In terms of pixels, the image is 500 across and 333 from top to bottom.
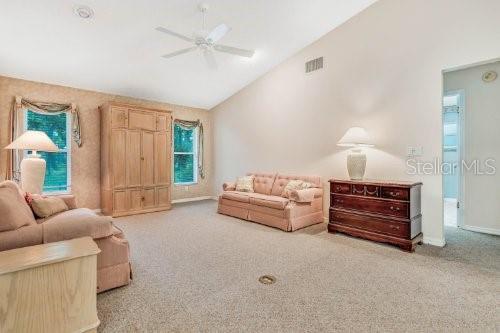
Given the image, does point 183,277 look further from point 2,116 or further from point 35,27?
point 2,116

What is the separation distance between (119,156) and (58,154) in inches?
47.1

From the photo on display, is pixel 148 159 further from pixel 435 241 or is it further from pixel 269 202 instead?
pixel 435 241

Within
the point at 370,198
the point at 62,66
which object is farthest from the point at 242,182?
the point at 62,66

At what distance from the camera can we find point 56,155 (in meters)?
5.10

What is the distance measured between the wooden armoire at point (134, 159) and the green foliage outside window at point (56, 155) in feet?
2.19

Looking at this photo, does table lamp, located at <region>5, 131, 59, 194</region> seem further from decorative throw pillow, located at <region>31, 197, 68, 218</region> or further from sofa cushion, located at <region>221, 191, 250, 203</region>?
sofa cushion, located at <region>221, 191, 250, 203</region>

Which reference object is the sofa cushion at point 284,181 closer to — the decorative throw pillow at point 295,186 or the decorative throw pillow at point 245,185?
the decorative throw pillow at point 295,186

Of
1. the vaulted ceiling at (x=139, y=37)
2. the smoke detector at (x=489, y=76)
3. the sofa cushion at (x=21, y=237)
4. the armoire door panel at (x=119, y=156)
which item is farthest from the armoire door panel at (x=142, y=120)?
the smoke detector at (x=489, y=76)

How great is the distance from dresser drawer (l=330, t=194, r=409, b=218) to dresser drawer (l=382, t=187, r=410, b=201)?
66mm

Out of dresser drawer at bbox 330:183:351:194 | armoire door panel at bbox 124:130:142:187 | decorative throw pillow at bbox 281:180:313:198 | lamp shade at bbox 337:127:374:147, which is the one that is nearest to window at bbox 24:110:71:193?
armoire door panel at bbox 124:130:142:187

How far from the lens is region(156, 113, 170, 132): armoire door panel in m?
5.70

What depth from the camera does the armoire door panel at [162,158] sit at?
5695mm

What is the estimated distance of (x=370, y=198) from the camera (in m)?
3.65

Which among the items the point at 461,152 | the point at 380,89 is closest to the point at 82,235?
the point at 380,89
